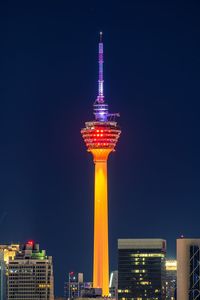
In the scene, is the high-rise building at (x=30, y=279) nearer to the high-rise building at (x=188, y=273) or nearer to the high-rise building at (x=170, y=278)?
the high-rise building at (x=170, y=278)

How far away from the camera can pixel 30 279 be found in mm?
190750

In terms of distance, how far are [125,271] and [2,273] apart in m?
17.3

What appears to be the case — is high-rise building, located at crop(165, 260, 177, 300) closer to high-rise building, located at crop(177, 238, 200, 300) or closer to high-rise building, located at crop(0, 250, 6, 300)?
high-rise building, located at crop(0, 250, 6, 300)

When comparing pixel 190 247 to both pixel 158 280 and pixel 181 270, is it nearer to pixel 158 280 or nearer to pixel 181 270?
pixel 181 270

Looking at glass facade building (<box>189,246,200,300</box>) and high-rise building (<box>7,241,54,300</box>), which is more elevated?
high-rise building (<box>7,241,54,300</box>)

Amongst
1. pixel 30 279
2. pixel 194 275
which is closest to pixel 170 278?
pixel 30 279

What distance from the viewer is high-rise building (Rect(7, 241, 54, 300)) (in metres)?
189

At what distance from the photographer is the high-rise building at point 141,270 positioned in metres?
176

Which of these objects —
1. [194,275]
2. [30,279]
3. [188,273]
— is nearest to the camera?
[194,275]

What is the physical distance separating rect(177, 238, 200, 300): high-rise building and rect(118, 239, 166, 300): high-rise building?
31.5 m

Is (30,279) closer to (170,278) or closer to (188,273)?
(170,278)

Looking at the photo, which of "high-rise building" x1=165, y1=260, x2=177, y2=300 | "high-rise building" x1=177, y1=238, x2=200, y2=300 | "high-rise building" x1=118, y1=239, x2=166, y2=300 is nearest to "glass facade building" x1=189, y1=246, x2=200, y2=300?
"high-rise building" x1=177, y1=238, x2=200, y2=300

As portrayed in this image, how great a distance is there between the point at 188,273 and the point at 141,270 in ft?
116

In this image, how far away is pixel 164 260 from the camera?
181 metres
